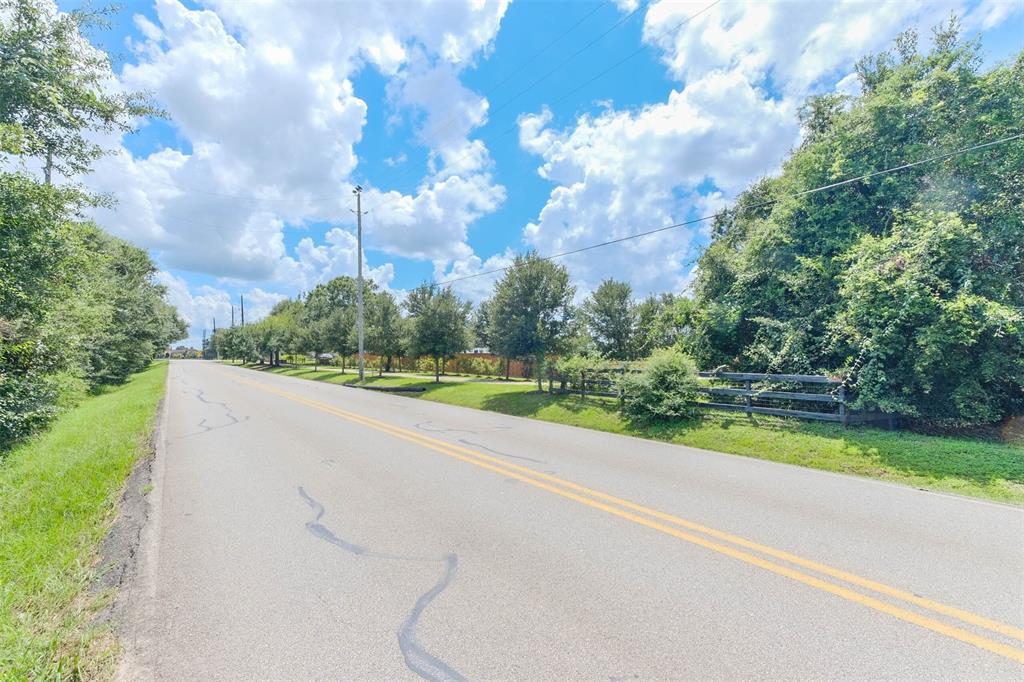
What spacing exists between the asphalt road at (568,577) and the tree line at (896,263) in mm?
4050

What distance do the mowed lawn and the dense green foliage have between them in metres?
1.06

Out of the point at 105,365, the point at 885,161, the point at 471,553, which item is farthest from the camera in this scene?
the point at 105,365

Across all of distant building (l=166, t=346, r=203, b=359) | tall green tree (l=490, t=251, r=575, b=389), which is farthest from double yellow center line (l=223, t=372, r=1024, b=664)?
distant building (l=166, t=346, r=203, b=359)

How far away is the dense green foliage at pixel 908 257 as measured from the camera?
331 inches

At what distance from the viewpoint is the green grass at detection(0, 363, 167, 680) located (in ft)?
8.61

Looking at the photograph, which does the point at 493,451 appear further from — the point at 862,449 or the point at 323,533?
the point at 862,449

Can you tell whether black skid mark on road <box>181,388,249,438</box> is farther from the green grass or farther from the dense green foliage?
the dense green foliage

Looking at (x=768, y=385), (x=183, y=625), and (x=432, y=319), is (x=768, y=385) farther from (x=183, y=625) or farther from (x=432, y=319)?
(x=432, y=319)

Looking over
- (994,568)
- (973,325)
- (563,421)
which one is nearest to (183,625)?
(994,568)

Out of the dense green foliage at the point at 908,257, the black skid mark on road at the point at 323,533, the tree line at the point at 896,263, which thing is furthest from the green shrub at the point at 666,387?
the black skid mark on road at the point at 323,533

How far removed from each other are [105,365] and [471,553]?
32.2 m

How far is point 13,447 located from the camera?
9766 mm

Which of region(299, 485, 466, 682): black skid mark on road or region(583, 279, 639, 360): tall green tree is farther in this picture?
region(583, 279, 639, 360): tall green tree

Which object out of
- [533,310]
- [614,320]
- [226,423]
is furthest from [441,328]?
[226,423]
